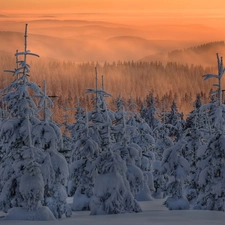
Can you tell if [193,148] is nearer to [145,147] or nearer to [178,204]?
[178,204]

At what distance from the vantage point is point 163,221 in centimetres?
2988

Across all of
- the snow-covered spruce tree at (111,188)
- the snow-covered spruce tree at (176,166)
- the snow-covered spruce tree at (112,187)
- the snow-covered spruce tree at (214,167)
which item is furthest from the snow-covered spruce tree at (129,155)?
the snow-covered spruce tree at (214,167)

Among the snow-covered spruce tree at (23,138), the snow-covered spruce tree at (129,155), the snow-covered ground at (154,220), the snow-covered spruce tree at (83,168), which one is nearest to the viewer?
the snow-covered ground at (154,220)

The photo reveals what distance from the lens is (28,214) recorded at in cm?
3011

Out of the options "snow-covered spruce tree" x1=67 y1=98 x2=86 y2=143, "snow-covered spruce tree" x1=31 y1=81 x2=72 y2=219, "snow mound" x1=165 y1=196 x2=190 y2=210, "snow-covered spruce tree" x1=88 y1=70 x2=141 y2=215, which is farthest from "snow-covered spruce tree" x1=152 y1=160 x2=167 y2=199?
"snow-covered spruce tree" x1=31 y1=81 x2=72 y2=219

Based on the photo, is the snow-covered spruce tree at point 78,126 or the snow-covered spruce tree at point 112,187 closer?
the snow-covered spruce tree at point 112,187

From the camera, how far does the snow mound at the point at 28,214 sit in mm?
29828

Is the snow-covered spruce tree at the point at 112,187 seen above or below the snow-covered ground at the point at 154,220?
above

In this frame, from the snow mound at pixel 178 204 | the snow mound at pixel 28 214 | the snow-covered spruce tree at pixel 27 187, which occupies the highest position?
the snow-covered spruce tree at pixel 27 187

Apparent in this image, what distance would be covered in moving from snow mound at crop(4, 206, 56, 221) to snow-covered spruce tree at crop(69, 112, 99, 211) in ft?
29.6

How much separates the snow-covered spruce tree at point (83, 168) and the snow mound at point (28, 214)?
9.01 m

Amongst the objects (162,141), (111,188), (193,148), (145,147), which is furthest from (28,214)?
(162,141)

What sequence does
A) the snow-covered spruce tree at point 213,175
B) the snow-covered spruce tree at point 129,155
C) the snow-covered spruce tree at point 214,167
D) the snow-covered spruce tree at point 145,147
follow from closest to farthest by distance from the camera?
the snow-covered spruce tree at point 214,167 → the snow-covered spruce tree at point 213,175 → the snow-covered spruce tree at point 129,155 → the snow-covered spruce tree at point 145,147

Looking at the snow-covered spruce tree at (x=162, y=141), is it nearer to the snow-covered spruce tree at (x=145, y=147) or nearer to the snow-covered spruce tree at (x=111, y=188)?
the snow-covered spruce tree at (x=145, y=147)
